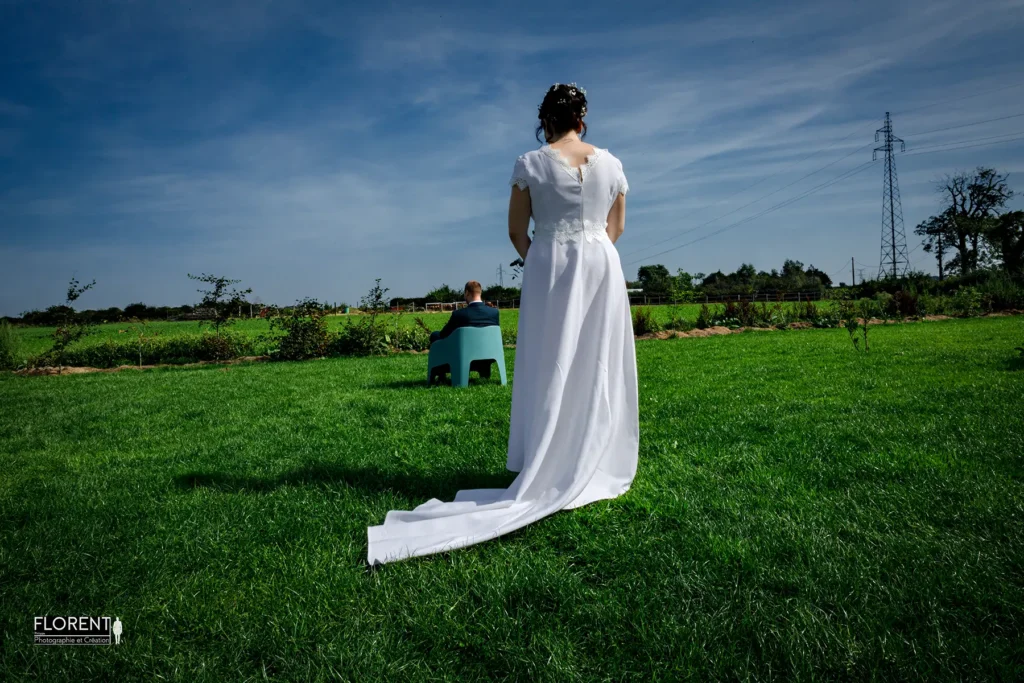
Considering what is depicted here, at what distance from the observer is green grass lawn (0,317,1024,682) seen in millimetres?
1950

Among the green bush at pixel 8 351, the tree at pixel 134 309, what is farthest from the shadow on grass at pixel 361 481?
the tree at pixel 134 309

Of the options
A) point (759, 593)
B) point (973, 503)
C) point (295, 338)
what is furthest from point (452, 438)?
point (295, 338)

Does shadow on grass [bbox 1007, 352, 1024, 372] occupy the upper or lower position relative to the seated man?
lower

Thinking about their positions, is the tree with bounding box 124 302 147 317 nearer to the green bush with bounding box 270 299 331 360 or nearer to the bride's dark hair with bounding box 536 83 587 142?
the green bush with bounding box 270 299 331 360

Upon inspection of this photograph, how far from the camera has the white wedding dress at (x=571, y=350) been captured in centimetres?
336

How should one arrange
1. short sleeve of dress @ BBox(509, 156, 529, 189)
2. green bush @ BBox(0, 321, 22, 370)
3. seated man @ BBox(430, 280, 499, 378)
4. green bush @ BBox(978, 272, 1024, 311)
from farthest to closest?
green bush @ BBox(978, 272, 1024, 311) < green bush @ BBox(0, 321, 22, 370) < seated man @ BBox(430, 280, 499, 378) < short sleeve of dress @ BBox(509, 156, 529, 189)

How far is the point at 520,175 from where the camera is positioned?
3.48 metres

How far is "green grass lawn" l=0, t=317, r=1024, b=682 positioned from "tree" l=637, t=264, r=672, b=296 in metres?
35.6

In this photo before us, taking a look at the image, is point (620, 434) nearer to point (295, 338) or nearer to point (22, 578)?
point (22, 578)

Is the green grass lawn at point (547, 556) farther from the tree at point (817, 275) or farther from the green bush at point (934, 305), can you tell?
the tree at point (817, 275)

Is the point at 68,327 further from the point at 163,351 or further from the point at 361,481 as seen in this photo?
the point at 361,481

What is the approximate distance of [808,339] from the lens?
42.1 ft

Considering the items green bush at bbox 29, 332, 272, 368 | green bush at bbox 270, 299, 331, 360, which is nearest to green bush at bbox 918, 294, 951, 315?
green bush at bbox 270, 299, 331, 360

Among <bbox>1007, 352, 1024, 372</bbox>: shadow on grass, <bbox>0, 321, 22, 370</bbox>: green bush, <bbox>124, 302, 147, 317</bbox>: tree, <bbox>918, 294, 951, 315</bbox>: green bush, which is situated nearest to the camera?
<bbox>1007, 352, 1024, 372</bbox>: shadow on grass
